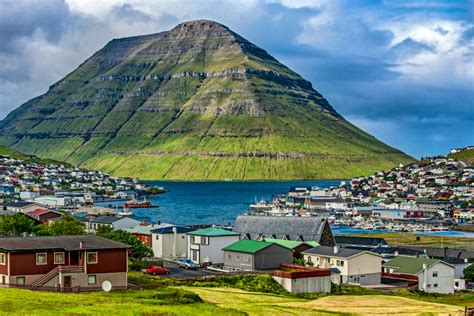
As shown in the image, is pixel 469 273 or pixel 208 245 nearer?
pixel 208 245

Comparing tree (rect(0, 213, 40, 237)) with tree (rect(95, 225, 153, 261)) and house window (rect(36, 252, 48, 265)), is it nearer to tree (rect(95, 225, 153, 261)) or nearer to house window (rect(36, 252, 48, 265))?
tree (rect(95, 225, 153, 261))

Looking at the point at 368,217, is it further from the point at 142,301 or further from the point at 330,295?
the point at 142,301

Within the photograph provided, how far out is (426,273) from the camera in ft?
228

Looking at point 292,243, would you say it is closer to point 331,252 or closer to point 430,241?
point 331,252

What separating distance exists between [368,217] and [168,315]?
15238 cm

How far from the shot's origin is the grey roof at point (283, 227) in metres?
83.2

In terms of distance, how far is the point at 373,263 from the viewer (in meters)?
71.1

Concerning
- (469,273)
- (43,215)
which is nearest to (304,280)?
(469,273)

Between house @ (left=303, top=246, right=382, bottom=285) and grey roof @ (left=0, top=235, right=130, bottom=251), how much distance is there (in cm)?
2585

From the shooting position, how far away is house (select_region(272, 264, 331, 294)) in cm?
5856

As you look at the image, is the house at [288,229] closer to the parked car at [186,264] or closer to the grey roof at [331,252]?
the grey roof at [331,252]

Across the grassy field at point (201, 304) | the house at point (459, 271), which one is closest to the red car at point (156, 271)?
the grassy field at point (201, 304)

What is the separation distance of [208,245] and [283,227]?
1219 centimetres

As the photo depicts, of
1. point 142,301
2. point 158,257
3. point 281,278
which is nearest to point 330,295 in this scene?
point 281,278
